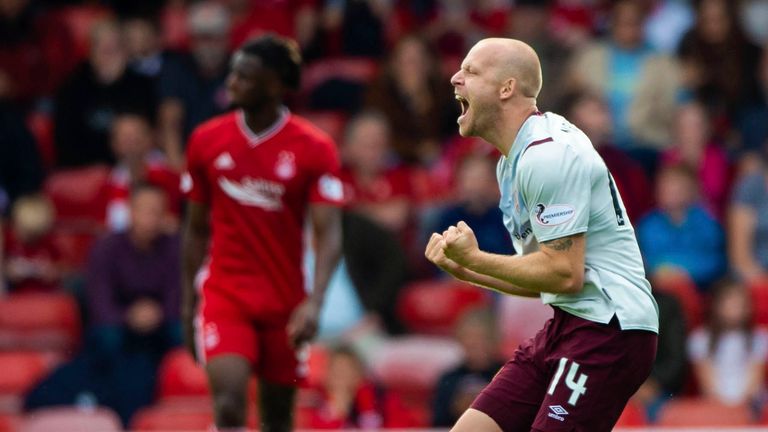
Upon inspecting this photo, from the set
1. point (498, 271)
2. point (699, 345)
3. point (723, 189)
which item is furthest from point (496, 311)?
point (498, 271)

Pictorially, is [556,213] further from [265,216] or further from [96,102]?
[96,102]

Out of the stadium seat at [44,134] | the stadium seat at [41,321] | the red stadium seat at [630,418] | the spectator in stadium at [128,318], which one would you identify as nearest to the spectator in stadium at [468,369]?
the red stadium seat at [630,418]

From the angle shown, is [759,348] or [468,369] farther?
[759,348]

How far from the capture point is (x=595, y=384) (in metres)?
4.59

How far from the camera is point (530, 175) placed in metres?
4.50

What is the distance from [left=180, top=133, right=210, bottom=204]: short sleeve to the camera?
6793 mm

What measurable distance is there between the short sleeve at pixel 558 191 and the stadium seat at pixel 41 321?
5.99 metres

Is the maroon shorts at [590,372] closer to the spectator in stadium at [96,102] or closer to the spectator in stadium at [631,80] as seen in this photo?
the spectator in stadium at [631,80]

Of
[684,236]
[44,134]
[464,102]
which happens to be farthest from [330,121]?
[464,102]

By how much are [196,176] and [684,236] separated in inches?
167

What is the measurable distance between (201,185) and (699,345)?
156 inches

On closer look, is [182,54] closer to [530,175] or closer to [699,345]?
[699,345]

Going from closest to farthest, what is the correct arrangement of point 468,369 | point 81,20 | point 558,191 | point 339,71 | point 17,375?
point 558,191 → point 468,369 → point 17,375 → point 339,71 → point 81,20

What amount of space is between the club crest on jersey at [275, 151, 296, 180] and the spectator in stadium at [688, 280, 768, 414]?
3612mm
